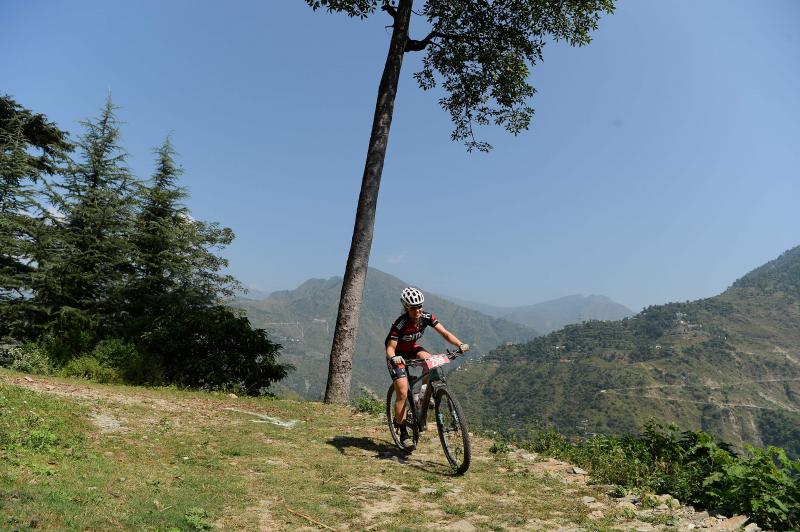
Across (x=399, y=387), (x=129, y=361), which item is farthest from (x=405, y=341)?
(x=129, y=361)

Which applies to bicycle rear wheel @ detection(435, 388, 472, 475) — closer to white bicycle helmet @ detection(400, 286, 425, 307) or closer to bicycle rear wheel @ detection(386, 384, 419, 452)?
bicycle rear wheel @ detection(386, 384, 419, 452)

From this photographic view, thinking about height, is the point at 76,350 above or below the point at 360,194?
below

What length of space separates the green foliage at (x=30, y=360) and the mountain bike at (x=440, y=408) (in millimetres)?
10305

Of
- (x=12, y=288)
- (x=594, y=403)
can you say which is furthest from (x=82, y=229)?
(x=594, y=403)

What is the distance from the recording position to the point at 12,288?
15164 millimetres

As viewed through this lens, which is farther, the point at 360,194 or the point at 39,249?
the point at 39,249

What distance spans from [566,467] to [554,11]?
12649mm

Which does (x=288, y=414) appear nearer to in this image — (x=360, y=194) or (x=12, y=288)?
(x=360, y=194)

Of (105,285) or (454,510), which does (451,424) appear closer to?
(454,510)

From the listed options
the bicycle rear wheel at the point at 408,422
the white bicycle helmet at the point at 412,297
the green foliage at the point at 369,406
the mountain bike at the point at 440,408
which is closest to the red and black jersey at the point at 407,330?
the white bicycle helmet at the point at 412,297

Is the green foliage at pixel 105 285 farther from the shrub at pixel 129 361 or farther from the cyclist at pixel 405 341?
the cyclist at pixel 405 341

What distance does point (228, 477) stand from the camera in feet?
20.1

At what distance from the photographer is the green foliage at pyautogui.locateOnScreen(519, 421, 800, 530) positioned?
511 centimetres

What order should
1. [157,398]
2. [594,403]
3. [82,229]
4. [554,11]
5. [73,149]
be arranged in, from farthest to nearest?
[594,403] → [73,149] → [82,229] → [554,11] → [157,398]
